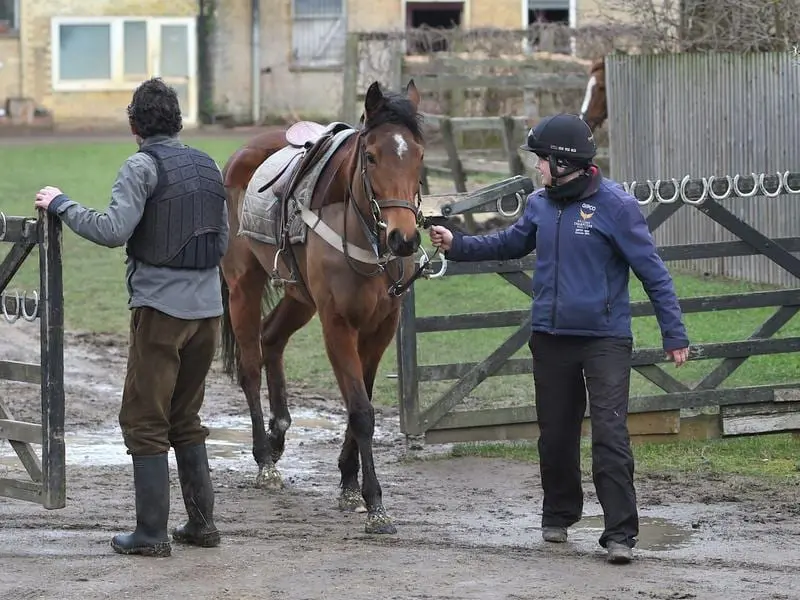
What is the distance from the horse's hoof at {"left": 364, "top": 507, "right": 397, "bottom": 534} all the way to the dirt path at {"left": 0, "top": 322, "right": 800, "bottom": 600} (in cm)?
7

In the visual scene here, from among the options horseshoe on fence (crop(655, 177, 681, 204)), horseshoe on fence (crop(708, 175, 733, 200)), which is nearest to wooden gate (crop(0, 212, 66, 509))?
horseshoe on fence (crop(655, 177, 681, 204))

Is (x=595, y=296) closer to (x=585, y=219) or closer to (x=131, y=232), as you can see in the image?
(x=585, y=219)

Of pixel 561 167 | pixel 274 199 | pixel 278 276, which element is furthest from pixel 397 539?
pixel 274 199

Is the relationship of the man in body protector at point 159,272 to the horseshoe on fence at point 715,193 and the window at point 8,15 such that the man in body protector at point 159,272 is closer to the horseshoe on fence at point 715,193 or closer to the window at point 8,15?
the horseshoe on fence at point 715,193

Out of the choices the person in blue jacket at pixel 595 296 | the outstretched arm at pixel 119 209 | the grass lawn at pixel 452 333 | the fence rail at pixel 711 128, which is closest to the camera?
the outstretched arm at pixel 119 209

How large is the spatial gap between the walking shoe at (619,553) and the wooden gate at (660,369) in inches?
110

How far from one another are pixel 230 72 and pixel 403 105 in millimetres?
33320

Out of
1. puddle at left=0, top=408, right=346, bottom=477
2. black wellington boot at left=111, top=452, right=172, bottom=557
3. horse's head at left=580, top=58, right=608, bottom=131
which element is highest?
horse's head at left=580, top=58, right=608, bottom=131

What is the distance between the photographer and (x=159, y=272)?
6.80 metres

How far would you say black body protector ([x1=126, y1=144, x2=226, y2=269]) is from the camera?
6.78 m

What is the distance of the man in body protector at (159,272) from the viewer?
677 cm

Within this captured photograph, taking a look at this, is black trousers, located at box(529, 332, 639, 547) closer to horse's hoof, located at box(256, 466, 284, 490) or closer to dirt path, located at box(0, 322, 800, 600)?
dirt path, located at box(0, 322, 800, 600)

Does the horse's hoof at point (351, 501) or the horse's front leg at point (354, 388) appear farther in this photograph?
the horse's hoof at point (351, 501)

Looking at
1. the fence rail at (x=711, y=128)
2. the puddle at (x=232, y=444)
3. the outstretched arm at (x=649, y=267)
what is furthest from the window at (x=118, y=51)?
the outstretched arm at (x=649, y=267)
